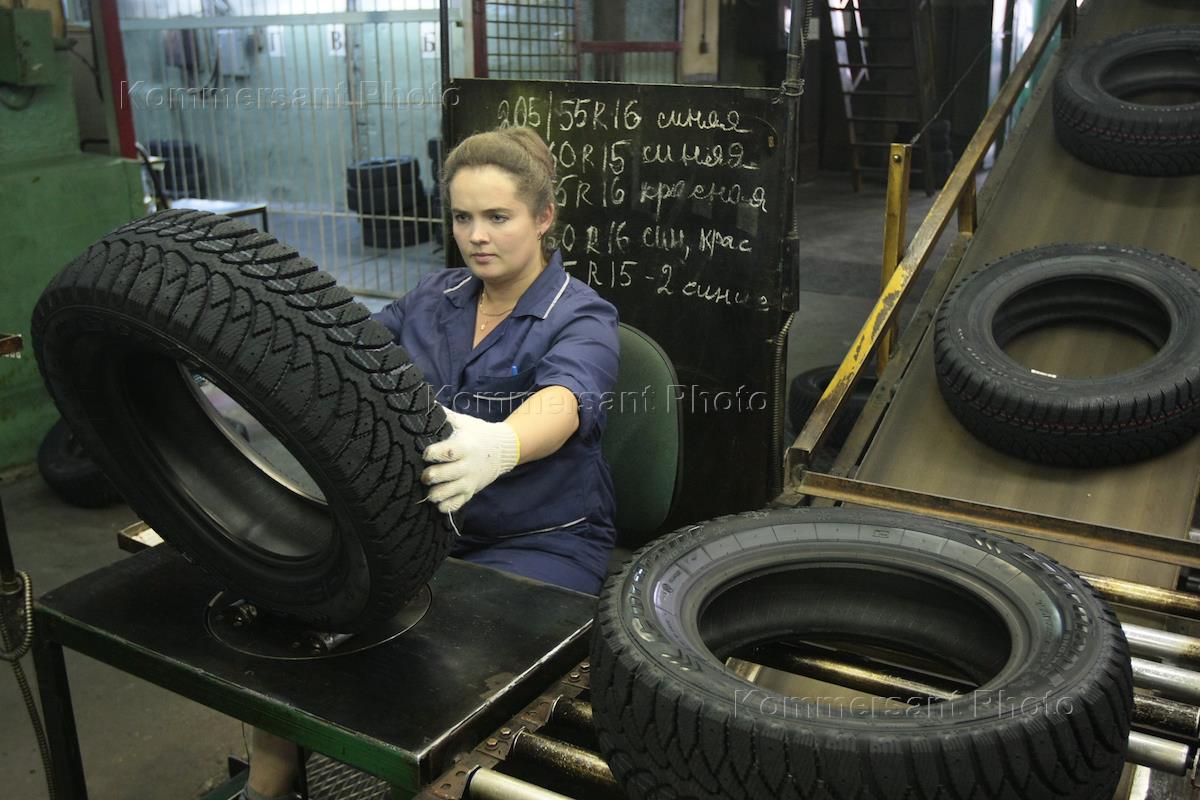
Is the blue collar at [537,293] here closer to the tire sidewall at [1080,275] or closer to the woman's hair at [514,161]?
the woman's hair at [514,161]

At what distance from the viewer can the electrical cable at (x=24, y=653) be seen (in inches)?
58.6

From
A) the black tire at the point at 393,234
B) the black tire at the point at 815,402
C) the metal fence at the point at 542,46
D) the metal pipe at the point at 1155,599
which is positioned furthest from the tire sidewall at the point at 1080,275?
the black tire at the point at 393,234

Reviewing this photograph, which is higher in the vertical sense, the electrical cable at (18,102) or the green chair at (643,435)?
the electrical cable at (18,102)

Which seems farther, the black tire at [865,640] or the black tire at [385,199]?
the black tire at [385,199]

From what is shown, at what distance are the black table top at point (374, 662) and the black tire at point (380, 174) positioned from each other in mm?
4542

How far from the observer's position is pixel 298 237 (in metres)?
7.02

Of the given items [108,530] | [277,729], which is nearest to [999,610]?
[277,729]

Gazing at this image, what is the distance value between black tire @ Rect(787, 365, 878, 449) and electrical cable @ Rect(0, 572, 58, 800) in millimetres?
2488

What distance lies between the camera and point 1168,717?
1.21 metres

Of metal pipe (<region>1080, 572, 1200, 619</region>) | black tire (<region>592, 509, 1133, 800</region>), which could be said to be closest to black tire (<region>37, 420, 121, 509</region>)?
black tire (<region>592, 509, 1133, 800</region>)

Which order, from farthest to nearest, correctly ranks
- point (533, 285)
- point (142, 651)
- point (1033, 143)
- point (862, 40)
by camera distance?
point (862, 40)
point (1033, 143)
point (533, 285)
point (142, 651)

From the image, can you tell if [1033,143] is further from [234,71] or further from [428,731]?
[234,71]

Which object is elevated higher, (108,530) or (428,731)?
(428,731)

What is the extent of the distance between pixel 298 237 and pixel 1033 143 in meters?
4.78
